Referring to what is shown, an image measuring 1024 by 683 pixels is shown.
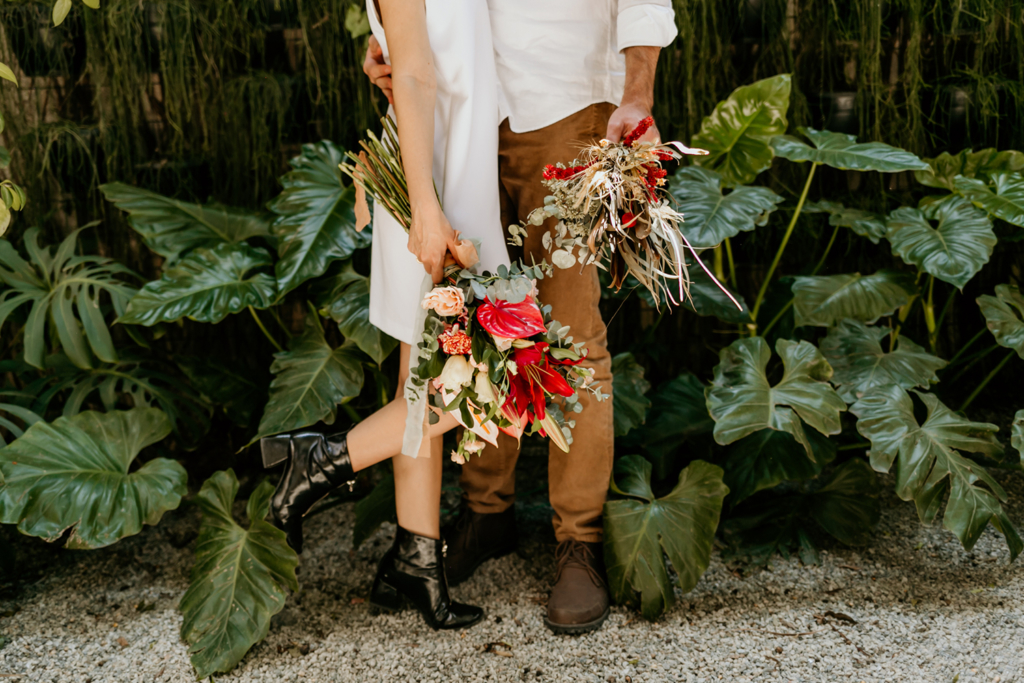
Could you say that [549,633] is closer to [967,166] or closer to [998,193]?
[998,193]

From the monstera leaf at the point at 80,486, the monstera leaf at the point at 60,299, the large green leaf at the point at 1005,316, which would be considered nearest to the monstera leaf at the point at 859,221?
the large green leaf at the point at 1005,316

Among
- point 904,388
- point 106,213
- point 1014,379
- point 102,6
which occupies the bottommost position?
point 1014,379

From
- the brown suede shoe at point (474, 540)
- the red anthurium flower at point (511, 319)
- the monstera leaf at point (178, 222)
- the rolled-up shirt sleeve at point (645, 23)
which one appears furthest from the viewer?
the monstera leaf at point (178, 222)

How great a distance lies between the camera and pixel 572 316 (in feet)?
4.93

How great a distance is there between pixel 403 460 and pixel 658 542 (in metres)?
0.57

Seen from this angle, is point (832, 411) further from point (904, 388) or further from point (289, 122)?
point (289, 122)

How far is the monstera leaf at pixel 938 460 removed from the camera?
4.87 feet

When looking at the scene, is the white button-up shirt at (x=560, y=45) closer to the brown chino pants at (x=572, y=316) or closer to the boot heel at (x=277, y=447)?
the brown chino pants at (x=572, y=316)

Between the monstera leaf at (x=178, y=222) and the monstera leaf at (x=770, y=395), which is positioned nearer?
the monstera leaf at (x=770, y=395)

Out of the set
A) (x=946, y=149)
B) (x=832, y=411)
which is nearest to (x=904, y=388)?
(x=832, y=411)

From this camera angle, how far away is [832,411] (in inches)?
60.9

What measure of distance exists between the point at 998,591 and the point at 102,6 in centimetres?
285

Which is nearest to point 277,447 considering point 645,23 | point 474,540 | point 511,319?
point 474,540

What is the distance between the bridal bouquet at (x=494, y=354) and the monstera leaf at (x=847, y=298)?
33.8 inches
